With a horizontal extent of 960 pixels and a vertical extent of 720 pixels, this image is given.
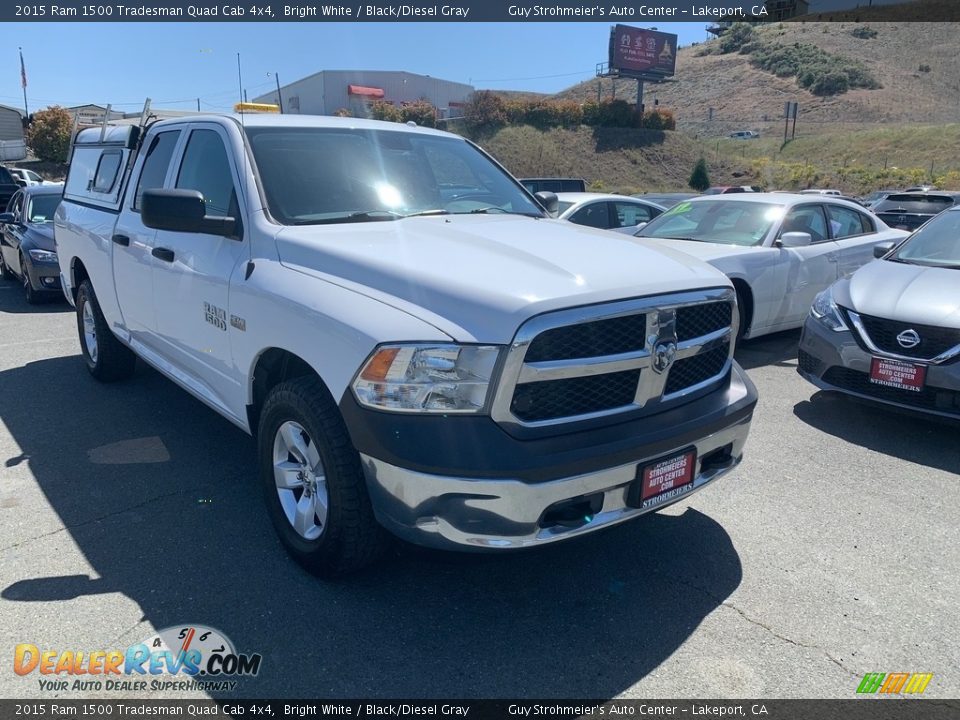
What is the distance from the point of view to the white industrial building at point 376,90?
45.4 meters

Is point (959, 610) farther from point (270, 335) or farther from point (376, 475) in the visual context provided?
point (270, 335)

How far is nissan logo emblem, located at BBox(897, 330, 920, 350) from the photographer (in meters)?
4.88

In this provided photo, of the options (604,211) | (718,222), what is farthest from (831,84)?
(718,222)

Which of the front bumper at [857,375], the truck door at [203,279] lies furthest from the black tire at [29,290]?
the front bumper at [857,375]

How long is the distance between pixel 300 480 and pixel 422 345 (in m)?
1.06

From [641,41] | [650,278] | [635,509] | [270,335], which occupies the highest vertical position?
[641,41]

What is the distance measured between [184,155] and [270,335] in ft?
6.15

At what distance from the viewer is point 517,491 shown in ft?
8.35

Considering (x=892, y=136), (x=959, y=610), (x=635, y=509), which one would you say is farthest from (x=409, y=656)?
(x=892, y=136)

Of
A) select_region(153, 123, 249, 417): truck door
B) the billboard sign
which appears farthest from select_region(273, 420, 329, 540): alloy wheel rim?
the billboard sign

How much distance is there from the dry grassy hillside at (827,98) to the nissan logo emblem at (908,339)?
71.1 meters

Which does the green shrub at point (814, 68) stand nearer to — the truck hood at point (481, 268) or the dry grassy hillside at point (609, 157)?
the dry grassy hillside at point (609, 157)

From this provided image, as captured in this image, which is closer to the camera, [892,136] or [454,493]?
[454,493]

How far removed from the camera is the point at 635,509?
2.88 m
